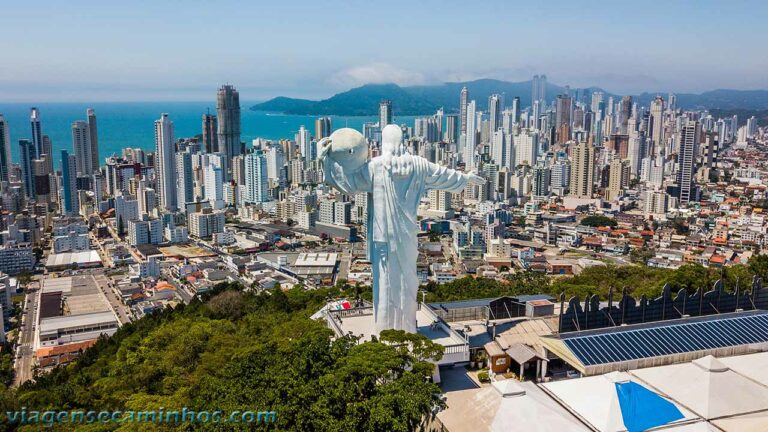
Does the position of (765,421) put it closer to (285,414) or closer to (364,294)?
(285,414)

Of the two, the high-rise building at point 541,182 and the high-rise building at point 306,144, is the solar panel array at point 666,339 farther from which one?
the high-rise building at point 306,144

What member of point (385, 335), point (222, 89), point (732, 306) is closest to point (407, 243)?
point (385, 335)

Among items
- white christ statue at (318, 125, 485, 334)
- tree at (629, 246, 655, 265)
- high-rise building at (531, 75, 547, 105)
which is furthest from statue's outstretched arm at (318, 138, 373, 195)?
high-rise building at (531, 75, 547, 105)

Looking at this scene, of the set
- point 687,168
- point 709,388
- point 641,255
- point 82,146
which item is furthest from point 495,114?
point 709,388

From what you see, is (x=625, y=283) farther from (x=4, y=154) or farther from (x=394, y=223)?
(x=4, y=154)

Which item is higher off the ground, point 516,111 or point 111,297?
point 516,111

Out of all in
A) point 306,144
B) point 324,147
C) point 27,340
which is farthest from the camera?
point 306,144

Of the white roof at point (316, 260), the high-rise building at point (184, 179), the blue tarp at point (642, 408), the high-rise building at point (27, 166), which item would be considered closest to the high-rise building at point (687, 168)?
the white roof at point (316, 260)
